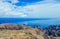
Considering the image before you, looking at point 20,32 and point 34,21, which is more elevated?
point 34,21

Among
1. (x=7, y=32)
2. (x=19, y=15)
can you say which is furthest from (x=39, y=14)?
(x=7, y=32)

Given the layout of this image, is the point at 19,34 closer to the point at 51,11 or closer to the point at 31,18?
the point at 31,18

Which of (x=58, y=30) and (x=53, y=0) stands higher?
(x=53, y=0)

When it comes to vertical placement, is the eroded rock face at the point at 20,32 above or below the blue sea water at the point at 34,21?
below

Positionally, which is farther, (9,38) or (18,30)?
(18,30)

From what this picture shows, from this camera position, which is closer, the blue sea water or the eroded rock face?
the eroded rock face

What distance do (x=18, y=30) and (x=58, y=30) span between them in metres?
1.73

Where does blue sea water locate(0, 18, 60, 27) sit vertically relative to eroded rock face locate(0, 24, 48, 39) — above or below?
above

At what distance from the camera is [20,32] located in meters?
8.53

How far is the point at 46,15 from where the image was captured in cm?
858

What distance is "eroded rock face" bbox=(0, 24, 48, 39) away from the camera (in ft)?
27.2

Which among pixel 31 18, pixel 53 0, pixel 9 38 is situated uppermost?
pixel 53 0

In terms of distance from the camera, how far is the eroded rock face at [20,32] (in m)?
8.30

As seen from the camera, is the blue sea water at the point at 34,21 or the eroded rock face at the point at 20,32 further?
the blue sea water at the point at 34,21
